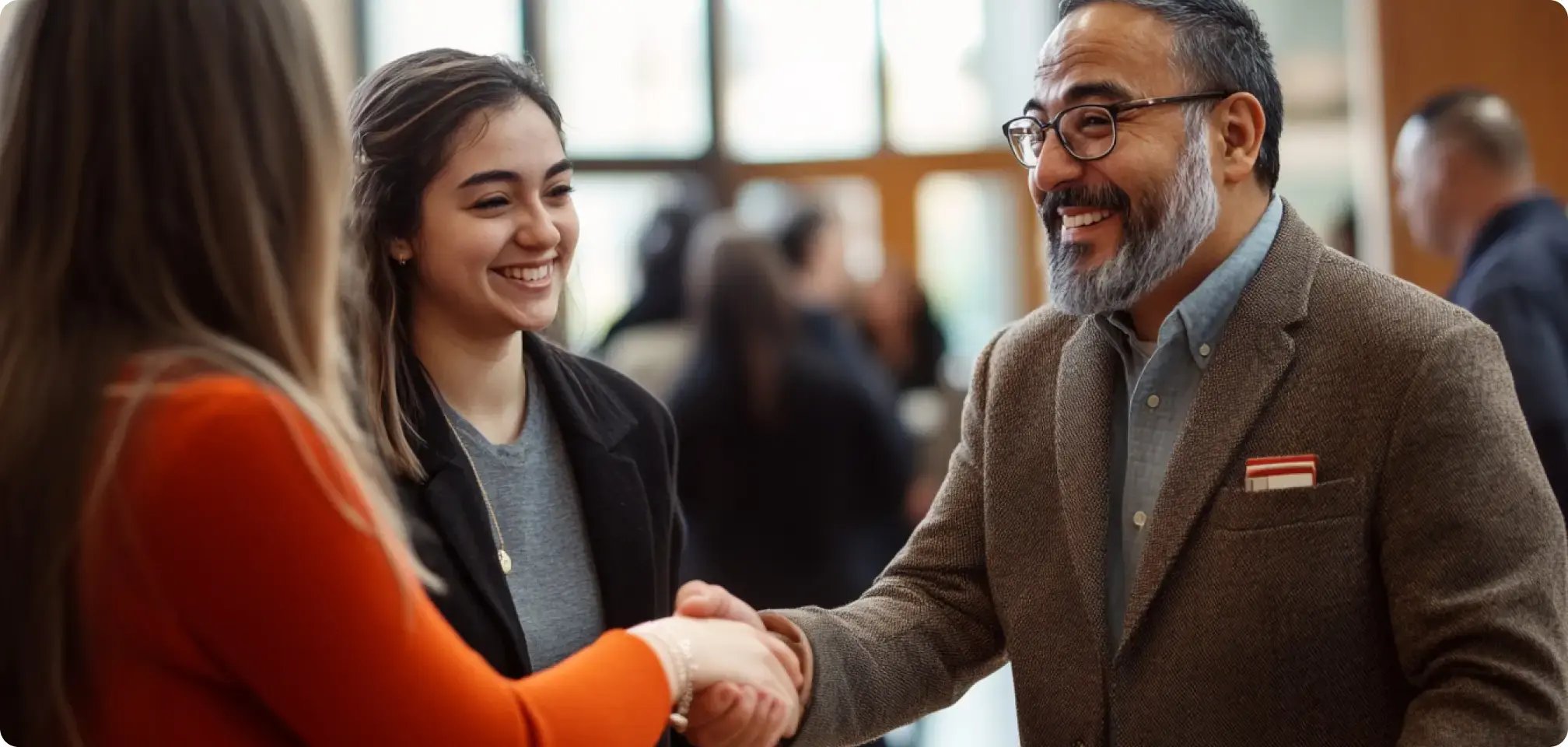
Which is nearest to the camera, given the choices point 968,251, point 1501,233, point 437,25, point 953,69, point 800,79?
point 1501,233

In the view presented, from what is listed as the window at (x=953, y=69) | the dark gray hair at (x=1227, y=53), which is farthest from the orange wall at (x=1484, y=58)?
the window at (x=953, y=69)

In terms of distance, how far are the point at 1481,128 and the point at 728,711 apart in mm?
2911

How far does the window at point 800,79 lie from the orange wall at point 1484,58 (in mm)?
4316

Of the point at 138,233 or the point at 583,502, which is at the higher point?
the point at 138,233

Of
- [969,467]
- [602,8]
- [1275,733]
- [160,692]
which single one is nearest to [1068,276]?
[969,467]

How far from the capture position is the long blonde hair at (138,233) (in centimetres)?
119

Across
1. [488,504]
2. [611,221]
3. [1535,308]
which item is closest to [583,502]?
[488,504]

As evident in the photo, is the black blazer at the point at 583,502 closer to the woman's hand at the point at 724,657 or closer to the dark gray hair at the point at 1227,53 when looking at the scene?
the woman's hand at the point at 724,657

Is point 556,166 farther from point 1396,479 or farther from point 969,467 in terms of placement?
point 1396,479

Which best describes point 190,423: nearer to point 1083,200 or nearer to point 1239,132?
Result: point 1083,200

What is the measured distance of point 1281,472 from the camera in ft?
5.72

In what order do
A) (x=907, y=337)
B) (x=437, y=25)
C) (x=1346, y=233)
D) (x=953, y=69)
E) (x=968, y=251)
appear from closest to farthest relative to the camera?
(x=907, y=337) → (x=1346, y=233) → (x=437, y=25) → (x=953, y=69) → (x=968, y=251)

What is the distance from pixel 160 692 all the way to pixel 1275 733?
3.87 feet

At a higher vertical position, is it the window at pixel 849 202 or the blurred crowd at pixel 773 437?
the window at pixel 849 202
